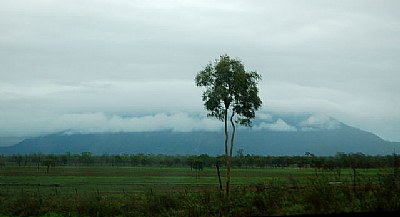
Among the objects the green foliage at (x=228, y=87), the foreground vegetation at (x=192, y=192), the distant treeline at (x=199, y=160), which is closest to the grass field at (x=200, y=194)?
the foreground vegetation at (x=192, y=192)

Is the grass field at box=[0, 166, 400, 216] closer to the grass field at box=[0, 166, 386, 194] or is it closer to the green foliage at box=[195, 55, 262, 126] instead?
the grass field at box=[0, 166, 386, 194]

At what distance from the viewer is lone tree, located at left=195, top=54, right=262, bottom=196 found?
1204 centimetres

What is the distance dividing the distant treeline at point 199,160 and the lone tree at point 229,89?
5.26 feet

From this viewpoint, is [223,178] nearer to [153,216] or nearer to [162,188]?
[162,188]

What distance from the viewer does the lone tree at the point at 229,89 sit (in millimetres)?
12039

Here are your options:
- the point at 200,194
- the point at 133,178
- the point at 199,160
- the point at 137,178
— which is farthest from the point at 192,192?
the point at 133,178

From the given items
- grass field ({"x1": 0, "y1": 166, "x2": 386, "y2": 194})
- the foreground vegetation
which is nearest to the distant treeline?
the foreground vegetation

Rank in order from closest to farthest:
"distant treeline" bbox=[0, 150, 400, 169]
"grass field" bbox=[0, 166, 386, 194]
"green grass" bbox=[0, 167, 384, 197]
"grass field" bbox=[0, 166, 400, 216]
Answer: "grass field" bbox=[0, 166, 400, 216] → "grass field" bbox=[0, 166, 386, 194] → "green grass" bbox=[0, 167, 384, 197] → "distant treeline" bbox=[0, 150, 400, 169]

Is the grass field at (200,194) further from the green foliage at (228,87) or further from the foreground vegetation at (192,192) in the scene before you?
the green foliage at (228,87)

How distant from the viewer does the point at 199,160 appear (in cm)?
1354

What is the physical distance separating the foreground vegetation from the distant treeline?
0.09m

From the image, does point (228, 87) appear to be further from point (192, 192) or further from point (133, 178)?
point (133, 178)

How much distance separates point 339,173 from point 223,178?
11.0ft

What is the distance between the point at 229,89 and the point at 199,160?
2715mm
